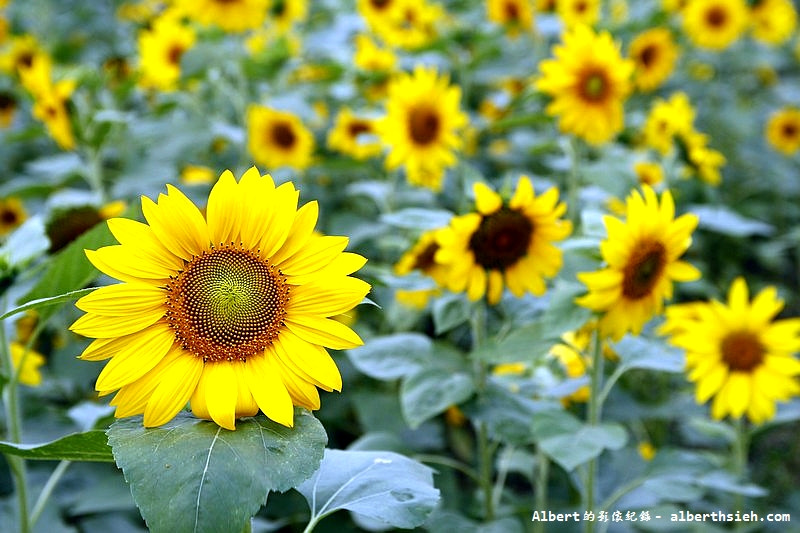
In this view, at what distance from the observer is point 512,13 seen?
3.45m

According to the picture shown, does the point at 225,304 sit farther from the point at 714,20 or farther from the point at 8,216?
the point at 714,20

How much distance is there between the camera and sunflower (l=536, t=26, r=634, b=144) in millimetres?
2227

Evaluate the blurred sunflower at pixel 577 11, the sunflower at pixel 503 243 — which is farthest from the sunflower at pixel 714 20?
the sunflower at pixel 503 243

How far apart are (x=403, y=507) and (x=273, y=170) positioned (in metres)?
2.06

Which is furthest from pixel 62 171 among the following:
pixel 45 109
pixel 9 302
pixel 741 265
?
pixel 741 265

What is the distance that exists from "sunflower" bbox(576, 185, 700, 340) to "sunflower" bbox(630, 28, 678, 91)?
2.20 metres

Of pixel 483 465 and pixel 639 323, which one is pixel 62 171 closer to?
pixel 483 465

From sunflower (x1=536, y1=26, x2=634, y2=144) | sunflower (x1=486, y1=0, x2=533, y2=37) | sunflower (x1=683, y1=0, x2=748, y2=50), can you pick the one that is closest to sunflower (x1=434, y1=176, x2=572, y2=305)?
sunflower (x1=536, y1=26, x2=634, y2=144)

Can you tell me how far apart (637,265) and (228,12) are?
183cm

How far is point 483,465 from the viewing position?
5.80 ft

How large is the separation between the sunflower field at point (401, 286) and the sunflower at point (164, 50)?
15mm

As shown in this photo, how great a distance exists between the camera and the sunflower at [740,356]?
73.2 inches

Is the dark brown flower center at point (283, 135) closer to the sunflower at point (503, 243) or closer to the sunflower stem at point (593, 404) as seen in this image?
the sunflower at point (503, 243)

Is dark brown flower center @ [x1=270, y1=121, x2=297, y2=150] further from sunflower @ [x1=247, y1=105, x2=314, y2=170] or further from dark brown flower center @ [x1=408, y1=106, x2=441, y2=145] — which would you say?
dark brown flower center @ [x1=408, y1=106, x2=441, y2=145]
